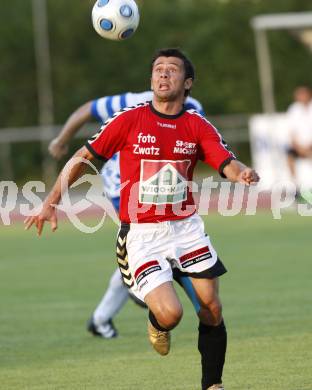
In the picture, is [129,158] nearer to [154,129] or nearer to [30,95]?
[154,129]

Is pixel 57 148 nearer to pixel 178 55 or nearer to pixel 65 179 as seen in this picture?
pixel 65 179

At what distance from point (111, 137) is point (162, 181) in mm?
393

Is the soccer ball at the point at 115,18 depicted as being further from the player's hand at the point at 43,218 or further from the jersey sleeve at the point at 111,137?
the player's hand at the point at 43,218

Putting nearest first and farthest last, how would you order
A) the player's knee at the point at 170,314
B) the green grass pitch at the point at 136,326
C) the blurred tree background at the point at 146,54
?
1. the player's knee at the point at 170,314
2. the green grass pitch at the point at 136,326
3. the blurred tree background at the point at 146,54

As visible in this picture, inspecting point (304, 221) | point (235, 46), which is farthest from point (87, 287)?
point (235, 46)

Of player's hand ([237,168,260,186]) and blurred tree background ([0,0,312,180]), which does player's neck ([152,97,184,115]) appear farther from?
blurred tree background ([0,0,312,180])

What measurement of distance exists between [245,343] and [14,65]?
27537 mm

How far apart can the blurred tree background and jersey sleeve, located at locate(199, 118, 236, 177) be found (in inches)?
1075

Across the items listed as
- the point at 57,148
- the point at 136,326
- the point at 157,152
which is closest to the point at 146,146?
the point at 157,152

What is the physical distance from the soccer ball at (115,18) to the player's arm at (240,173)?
1808 mm

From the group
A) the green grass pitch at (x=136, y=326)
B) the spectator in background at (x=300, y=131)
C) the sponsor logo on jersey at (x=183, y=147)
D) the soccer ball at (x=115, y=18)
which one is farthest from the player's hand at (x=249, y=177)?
the spectator in background at (x=300, y=131)

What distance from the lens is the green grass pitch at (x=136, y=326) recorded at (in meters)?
7.32

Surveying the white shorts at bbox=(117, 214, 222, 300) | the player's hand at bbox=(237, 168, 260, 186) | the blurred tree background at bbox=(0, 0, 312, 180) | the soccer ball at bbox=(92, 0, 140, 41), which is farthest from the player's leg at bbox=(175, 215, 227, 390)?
the blurred tree background at bbox=(0, 0, 312, 180)

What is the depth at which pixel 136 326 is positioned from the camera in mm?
9695
